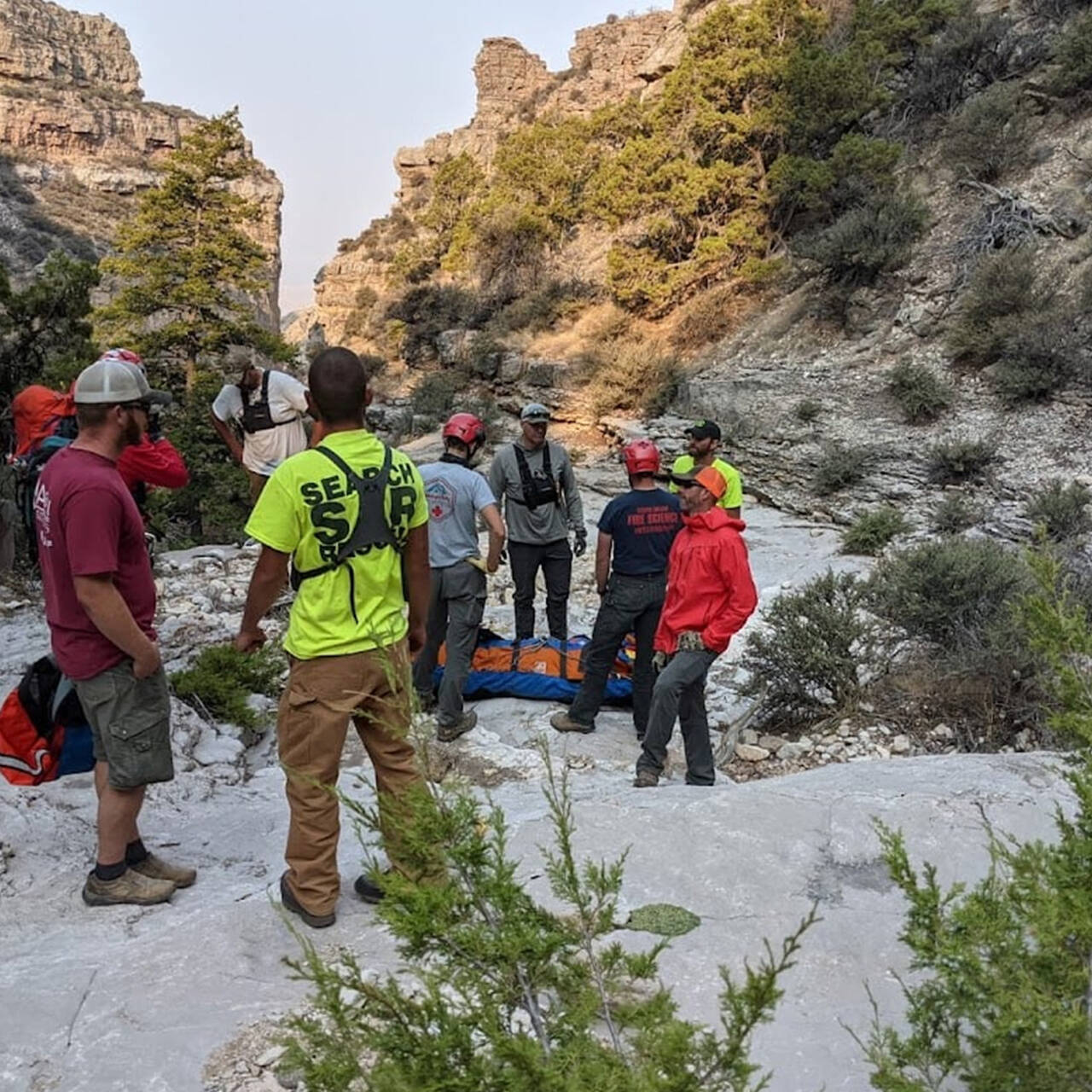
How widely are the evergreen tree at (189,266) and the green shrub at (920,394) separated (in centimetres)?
1292

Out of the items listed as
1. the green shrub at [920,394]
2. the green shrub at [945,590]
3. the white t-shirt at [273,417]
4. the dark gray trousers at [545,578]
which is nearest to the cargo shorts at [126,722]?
the white t-shirt at [273,417]

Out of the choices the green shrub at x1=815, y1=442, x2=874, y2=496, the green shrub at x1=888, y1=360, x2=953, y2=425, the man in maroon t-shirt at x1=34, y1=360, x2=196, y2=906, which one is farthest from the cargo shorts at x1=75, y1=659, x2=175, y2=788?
the green shrub at x1=888, y1=360, x2=953, y2=425

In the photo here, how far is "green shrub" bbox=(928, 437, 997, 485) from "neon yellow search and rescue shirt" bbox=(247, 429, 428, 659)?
1009 cm

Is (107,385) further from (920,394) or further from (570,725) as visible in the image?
(920,394)

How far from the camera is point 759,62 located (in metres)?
18.4

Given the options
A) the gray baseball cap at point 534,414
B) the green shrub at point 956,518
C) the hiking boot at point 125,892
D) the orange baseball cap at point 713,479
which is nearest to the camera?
the hiking boot at point 125,892

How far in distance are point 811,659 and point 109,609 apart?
402cm

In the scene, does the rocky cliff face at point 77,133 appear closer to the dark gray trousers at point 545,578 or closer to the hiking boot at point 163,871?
the dark gray trousers at point 545,578

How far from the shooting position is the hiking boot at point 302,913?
2602 mm

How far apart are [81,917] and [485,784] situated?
200 cm

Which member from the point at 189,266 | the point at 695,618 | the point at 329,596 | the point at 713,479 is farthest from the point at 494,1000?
the point at 189,266

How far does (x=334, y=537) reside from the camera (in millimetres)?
2568

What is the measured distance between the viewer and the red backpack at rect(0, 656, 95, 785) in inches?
115

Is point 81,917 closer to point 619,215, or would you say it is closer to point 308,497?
point 308,497
